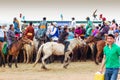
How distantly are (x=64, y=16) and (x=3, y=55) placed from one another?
7849mm

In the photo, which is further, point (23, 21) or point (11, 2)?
point (11, 2)

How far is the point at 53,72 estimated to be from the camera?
17.5 m

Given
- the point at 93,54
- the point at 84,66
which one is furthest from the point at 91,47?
the point at 84,66

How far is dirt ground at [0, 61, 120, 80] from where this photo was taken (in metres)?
15.6

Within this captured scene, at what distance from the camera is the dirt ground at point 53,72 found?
1562 cm

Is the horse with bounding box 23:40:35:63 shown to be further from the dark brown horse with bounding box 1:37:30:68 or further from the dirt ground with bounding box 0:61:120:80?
the dark brown horse with bounding box 1:37:30:68

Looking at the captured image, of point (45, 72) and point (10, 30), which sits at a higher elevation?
point (10, 30)

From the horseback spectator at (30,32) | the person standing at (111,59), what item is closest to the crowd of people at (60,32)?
the horseback spectator at (30,32)

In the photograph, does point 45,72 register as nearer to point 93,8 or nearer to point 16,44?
point 16,44

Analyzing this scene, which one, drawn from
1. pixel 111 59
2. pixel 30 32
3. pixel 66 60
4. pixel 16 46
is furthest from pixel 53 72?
pixel 111 59

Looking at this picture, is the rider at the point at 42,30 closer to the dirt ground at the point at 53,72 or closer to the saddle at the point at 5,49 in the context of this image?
the dirt ground at the point at 53,72

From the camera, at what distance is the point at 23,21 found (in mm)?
25531

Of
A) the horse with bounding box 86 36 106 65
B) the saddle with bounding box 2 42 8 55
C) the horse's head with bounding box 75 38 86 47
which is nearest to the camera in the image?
the saddle with bounding box 2 42 8 55

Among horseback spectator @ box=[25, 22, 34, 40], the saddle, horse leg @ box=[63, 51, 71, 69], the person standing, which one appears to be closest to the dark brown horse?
the saddle
